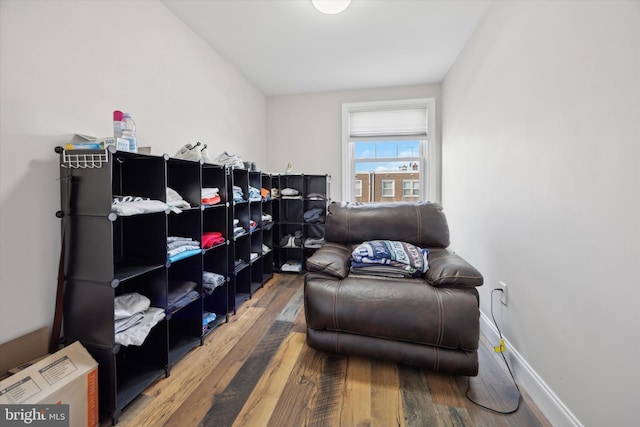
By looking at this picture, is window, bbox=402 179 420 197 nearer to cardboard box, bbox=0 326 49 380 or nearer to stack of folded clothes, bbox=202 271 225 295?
stack of folded clothes, bbox=202 271 225 295

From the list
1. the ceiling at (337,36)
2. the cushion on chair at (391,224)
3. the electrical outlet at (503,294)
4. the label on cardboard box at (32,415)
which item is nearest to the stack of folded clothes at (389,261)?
the cushion on chair at (391,224)

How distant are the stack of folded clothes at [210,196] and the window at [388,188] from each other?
2.45 metres

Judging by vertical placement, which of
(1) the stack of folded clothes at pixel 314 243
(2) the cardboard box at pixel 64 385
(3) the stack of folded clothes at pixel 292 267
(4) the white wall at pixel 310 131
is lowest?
(3) the stack of folded clothes at pixel 292 267

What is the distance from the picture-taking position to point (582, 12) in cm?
109

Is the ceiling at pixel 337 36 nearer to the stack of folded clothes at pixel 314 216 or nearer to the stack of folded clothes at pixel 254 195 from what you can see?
the stack of folded clothes at pixel 254 195

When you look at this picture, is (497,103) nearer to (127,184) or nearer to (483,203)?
(483,203)

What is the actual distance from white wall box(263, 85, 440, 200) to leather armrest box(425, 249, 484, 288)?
224 centimetres

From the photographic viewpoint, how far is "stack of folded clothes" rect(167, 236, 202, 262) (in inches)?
62.5

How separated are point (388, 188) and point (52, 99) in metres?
3.44

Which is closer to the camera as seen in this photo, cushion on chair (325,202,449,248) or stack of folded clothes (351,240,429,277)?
stack of folded clothes (351,240,429,277)

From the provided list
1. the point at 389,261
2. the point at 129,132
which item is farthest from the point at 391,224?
the point at 129,132

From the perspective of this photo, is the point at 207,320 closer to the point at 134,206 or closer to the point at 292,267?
the point at 134,206

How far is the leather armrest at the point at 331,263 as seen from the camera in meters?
1.77

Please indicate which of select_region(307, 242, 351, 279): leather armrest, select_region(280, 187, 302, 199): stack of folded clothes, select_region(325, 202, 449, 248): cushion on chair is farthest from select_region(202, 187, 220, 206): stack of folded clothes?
select_region(280, 187, 302, 199): stack of folded clothes
